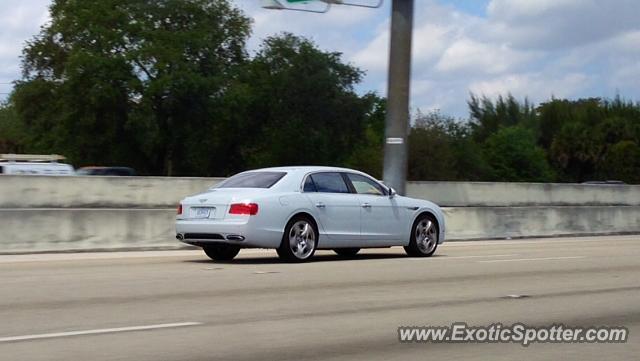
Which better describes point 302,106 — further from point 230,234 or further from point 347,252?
point 230,234

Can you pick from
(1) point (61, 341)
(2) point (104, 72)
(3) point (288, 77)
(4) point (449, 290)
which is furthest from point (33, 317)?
(3) point (288, 77)

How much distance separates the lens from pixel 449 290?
43.1 feet

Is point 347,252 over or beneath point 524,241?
over

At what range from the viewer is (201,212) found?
16078mm

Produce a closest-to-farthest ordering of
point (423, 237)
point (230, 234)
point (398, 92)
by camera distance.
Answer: point (230, 234), point (423, 237), point (398, 92)

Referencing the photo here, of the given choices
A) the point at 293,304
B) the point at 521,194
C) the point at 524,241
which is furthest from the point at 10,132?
the point at 293,304

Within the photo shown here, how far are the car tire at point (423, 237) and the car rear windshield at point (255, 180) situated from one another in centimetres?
289

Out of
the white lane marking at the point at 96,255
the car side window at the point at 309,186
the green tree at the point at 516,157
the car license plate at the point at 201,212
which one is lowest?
the white lane marking at the point at 96,255

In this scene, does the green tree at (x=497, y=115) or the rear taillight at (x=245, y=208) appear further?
the green tree at (x=497, y=115)

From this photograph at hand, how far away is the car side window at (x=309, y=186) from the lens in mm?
16578

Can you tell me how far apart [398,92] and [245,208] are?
1061cm

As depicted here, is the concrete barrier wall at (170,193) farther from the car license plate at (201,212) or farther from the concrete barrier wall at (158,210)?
the car license plate at (201,212)

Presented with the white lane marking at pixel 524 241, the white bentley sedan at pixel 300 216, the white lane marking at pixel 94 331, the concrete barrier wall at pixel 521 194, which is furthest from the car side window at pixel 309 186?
the concrete barrier wall at pixel 521 194

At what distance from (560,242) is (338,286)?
13.3 m
